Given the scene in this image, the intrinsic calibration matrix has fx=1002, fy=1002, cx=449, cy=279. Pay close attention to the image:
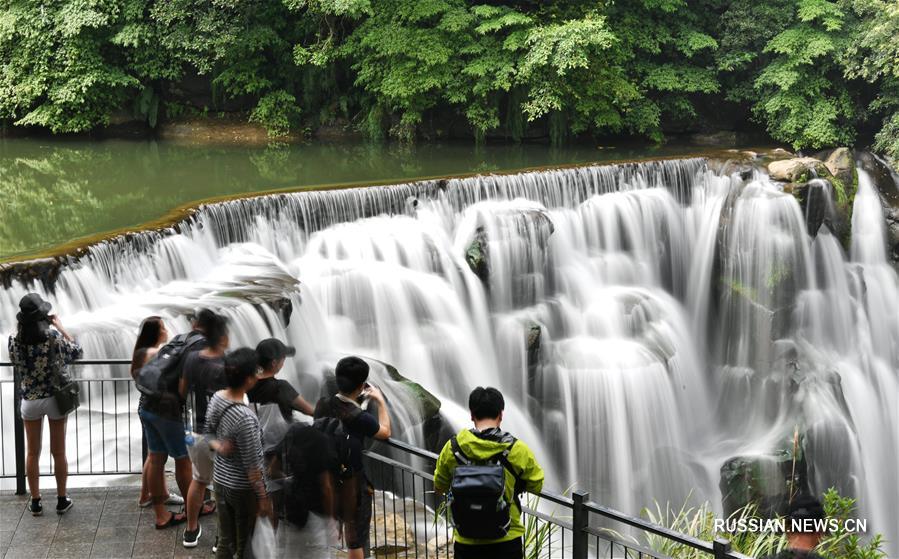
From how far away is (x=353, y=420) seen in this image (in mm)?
6102

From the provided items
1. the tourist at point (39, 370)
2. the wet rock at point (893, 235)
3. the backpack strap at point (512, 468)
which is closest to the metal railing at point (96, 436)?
the tourist at point (39, 370)

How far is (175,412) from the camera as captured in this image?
7.46 meters

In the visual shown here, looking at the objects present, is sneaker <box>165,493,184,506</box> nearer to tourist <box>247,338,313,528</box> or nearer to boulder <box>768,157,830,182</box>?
tourist <box>247,338,313,528</box>

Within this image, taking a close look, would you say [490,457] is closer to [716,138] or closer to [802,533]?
[802,533]

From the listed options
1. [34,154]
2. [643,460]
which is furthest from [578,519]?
[34,154]

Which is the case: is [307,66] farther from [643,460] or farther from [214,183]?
[643,460]

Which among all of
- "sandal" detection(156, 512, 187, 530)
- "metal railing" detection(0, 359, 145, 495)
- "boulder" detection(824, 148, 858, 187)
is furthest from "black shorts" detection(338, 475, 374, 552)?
"boulder" detection(824, 148, 858, 187)

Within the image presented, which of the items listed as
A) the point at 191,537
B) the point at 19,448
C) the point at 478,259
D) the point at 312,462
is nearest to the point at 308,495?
the point at 312,462

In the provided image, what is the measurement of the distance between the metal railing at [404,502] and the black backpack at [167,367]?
1.32m

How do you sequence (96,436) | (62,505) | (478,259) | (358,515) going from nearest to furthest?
(358,515), (62,505), (96,436), (478,259)

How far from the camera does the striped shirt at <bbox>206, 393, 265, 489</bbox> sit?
6.19 m

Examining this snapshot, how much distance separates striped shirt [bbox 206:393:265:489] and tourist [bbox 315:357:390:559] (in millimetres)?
438

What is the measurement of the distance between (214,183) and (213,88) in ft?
27.6

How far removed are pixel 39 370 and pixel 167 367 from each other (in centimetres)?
137
